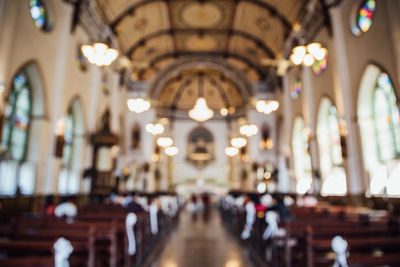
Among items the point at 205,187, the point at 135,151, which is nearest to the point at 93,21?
the point at 135,151

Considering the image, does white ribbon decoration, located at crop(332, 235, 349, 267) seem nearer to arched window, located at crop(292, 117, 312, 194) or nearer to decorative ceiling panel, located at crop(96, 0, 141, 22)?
arched window, located at crop(292, 117, 312, 194)

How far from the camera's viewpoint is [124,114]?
1858 centimetres

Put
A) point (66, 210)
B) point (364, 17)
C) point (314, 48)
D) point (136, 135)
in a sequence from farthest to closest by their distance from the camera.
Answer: point (136, 135)
point (364, 17)
point (314, 48)
point (66, 210)

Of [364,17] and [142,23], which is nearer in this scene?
[364,17]

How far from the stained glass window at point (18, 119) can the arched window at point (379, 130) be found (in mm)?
11305

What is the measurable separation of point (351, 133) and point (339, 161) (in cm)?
216

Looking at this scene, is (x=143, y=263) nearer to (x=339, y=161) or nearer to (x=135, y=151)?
(x=339, y=161)

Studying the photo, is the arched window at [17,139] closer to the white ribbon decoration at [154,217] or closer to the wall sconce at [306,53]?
the white ribbon decoration at [154,217]

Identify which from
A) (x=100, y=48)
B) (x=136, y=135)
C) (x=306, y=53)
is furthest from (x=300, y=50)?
(x=136, y=135)

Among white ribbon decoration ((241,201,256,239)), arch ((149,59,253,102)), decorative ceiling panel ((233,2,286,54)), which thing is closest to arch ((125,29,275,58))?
decorative ceiling panel ((233,2,286,54))

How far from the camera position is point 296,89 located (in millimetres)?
15633

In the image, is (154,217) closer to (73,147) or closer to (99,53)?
(99,53)

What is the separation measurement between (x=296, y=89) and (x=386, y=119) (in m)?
7.19

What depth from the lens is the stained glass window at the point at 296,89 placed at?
15129 millimetres
